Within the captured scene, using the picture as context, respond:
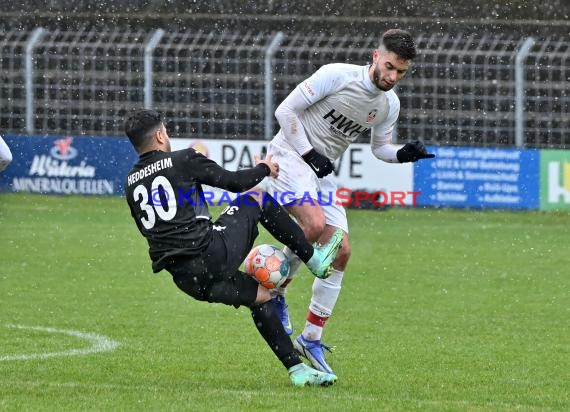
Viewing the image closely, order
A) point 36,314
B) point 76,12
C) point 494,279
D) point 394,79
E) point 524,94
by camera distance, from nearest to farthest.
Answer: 1. point 394,79
2. point 36,314
3. point 494,279
4. point 524,94
5. point 76,12

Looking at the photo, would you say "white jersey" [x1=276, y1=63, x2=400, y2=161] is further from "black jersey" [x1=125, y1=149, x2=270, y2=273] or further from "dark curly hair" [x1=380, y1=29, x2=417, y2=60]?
"black jersey" [x1=125, y1=149, x2=270, y2=273]

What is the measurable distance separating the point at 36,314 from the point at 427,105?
34.8 feet

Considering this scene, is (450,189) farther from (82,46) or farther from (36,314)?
(36,314)

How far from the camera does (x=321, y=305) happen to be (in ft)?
28.9

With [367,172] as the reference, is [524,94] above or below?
above

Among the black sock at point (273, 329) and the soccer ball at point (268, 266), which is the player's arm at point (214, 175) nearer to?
the soccer ball at point (268, 266)

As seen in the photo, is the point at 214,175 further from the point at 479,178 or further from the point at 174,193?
the point at 479,178

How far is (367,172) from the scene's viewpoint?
20281mm

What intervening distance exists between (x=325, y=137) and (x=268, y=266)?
5.09 feet

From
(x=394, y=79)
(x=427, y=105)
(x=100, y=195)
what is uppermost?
(x=394, y=79)

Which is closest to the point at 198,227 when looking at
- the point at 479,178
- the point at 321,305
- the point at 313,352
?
the point at 313,352

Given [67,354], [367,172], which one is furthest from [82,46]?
[67,354]

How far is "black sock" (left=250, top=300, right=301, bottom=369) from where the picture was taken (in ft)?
25.8

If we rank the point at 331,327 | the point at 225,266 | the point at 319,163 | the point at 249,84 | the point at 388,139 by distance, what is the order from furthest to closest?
the point at 249,84
the point at 331,327
the point at 388,139
the point at 319,163
the point at 225,266
